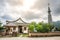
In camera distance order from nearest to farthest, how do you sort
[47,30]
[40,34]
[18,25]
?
1. [40,34]
2. [47,30]
3. [18,25]

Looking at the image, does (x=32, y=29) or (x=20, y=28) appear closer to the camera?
(x=32, y=29)

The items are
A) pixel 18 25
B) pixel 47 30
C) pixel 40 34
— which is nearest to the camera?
pixel 40 34

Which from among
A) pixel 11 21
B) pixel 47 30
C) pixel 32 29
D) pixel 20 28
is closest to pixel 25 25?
pixel 20 28

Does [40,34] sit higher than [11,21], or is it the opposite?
[11,21]

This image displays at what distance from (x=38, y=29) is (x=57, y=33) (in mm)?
4222

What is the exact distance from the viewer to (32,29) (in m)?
35.4

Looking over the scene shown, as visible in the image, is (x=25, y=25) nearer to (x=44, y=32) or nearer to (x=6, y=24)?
(x=6, y=24)

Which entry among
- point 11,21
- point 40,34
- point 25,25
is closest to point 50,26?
point 40,34

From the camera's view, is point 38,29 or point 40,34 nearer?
point 40,34

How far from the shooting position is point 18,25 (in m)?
43.5

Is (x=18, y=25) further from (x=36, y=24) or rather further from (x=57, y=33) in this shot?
(x=57, y=33)

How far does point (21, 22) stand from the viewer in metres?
45.1

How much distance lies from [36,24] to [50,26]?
3.24m

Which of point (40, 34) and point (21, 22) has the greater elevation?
point (21, 22)
